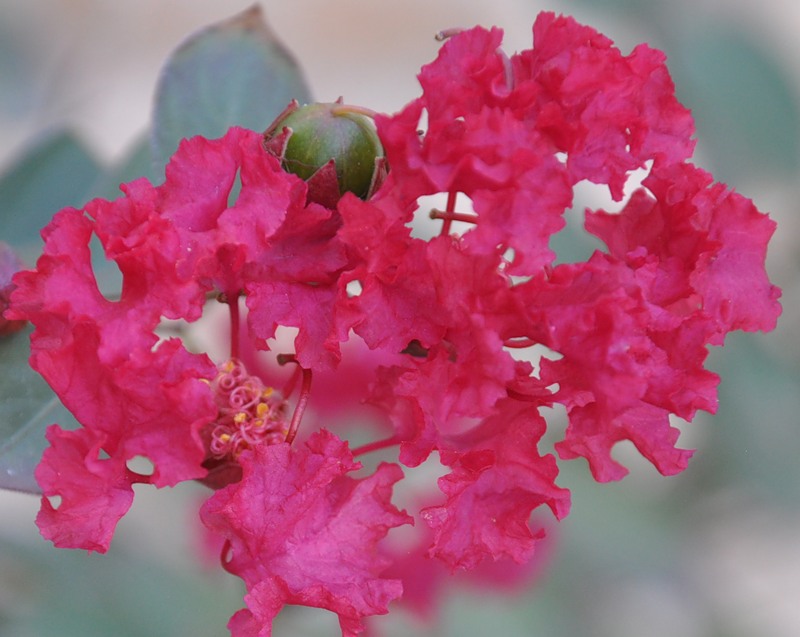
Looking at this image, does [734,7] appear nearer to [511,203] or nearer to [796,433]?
[796,433]

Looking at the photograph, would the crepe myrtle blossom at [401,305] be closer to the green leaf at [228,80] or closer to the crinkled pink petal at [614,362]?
the crinkled pink petal at [614,362]

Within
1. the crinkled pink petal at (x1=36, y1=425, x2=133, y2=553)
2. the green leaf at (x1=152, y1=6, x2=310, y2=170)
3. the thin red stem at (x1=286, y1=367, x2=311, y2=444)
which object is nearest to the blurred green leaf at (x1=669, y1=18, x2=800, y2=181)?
the green leaf at (x1=152, y1=6, x2=310, y2=170)

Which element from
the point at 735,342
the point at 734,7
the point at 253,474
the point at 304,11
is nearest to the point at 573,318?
the point at 253,474

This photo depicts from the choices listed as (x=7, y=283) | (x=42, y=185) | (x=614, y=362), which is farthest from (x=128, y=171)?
(x=614, y=362)

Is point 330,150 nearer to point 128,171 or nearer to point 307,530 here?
point 307,530

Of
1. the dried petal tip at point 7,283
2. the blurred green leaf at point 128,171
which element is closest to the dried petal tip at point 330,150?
the dried petal tip at point 7,283

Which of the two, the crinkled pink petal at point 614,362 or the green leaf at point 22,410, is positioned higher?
the crinkled pink petal at point 614,362
